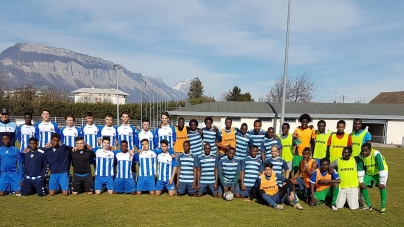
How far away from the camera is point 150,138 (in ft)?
24.1

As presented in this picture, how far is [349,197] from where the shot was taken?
6.03 m

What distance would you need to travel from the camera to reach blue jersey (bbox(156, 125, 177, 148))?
7.38m

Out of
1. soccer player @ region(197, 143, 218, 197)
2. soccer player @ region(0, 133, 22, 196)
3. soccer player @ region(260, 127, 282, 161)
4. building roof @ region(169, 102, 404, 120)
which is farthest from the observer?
building roof @ region(169, 102, 404, 120)

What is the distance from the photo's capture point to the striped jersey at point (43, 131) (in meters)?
7.20

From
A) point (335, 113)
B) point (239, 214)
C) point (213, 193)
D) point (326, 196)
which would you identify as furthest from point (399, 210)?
point (335, 113)

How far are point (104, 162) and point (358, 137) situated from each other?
5698mm

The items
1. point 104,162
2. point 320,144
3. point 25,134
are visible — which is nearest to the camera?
point 104,162

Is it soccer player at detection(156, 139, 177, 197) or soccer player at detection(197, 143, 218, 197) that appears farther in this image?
soccer player at detection(156, 139, 177, 197)

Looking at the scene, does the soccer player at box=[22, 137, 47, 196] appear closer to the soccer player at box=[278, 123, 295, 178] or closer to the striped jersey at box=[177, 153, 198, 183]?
the striped jersey at box=[177, 153, 198, 183]

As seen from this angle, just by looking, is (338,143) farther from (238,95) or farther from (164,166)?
(238,95)

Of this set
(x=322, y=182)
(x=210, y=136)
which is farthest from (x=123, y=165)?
(x=322, y=182)

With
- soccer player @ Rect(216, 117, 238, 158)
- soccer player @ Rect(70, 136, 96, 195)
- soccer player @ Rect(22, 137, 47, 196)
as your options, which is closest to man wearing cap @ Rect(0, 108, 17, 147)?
soccer player @ Rect(22, 137, 47, 196)

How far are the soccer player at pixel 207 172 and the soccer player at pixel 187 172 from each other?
4.4 inches

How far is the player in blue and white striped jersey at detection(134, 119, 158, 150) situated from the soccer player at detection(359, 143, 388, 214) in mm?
4746
